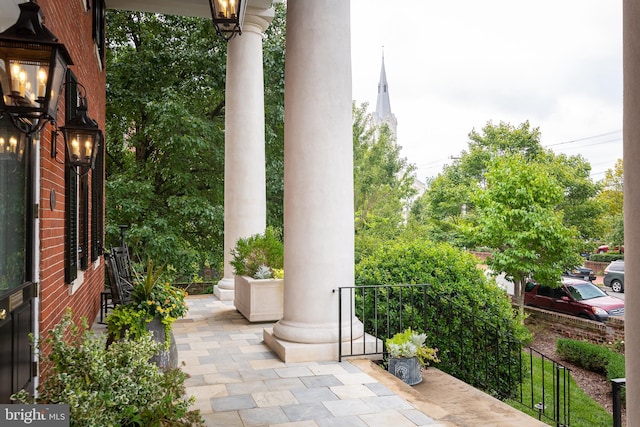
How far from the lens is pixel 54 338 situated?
10.4 ft

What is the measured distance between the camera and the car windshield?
20062 millimetres

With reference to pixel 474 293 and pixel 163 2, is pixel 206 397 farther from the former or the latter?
pixel 163 2

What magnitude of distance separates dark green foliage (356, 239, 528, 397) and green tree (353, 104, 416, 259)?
633 inches

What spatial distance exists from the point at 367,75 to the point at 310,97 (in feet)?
348

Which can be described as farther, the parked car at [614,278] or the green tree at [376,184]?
the parked car at [614,278]

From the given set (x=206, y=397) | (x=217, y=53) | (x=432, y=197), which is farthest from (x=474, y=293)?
(x=432, y=197)

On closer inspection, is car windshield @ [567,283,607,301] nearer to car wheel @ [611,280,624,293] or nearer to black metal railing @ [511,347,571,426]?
black metal railing @ [511,347,571,426]

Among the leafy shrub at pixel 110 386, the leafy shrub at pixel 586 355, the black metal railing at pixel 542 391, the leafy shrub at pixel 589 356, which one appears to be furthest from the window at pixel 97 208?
the leafy shrub at pixel 586 355

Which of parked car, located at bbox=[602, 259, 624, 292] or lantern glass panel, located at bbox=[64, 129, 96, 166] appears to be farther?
parked car, located at bbox=[602, 259, 624, 292]

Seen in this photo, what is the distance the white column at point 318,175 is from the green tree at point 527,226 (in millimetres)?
14701

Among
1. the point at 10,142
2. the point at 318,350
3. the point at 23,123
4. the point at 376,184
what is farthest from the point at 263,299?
the point at 376,184

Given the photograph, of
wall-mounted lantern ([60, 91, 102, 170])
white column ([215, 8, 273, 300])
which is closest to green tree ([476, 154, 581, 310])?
white column ([215, 8, 273, 300])

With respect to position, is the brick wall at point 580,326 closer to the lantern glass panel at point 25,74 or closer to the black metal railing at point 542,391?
the black metal railing at point 542,391

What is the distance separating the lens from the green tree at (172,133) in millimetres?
15891
